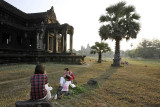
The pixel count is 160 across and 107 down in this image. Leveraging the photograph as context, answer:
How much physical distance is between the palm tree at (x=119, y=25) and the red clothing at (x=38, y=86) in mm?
13721

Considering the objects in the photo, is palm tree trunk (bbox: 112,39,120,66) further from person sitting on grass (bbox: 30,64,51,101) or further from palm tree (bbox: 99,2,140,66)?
person sitting on grass (bbox: 30,64,51,101)

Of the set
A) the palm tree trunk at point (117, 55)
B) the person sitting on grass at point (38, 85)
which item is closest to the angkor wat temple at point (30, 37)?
the palm tree trunk at point (117, 55)

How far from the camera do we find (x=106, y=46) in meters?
22.2

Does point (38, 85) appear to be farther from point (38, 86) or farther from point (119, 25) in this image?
point (119, 25)

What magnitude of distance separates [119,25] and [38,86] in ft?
49.1

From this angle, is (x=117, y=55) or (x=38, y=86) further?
(x=117, y=55)

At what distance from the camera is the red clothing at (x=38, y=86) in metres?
2.21

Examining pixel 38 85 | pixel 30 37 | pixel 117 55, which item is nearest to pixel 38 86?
pixel 38 85

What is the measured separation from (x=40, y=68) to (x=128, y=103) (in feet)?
9.94

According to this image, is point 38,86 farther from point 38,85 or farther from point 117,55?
point 117,55

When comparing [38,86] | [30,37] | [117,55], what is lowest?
[38,86]

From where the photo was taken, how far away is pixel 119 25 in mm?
14445

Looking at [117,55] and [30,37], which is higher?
[30,37]

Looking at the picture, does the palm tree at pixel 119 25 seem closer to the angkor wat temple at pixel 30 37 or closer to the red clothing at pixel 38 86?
the angkor wat temple at pixel 30 37
